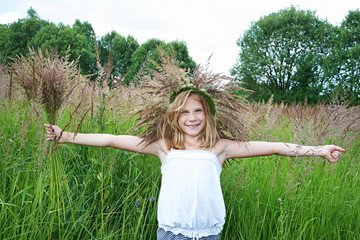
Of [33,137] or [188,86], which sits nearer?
[188,86]

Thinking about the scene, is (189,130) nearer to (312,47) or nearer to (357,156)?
(357,156)

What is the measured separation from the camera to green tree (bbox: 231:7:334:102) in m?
26.8

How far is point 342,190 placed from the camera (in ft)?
8.32

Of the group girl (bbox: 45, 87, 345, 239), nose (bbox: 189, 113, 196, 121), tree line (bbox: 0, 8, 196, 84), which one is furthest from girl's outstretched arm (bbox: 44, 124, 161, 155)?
tree line (bbox: 0, 8, 196, 84)

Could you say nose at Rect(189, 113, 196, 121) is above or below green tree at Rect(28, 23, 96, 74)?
below

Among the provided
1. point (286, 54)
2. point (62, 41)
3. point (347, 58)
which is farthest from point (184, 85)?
point (286, 54)

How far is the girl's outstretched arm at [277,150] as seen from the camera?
2068 millimetres

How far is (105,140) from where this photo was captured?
204 cm

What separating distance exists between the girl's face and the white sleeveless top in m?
0.21

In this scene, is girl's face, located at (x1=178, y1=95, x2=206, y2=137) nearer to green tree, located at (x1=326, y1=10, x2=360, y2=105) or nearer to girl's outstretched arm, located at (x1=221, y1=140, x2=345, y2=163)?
girl's outstretched arm, located at (x1=221, y1=140, x2=345, y2=163)

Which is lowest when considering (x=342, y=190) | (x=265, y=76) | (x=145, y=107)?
(x=342, y=190)

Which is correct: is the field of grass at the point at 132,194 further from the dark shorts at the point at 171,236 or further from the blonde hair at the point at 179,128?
the blonde hair at the point at 179,128

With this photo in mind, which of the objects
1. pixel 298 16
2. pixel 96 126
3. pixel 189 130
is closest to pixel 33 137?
pixel 96 126

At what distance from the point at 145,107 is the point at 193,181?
2.41ft
